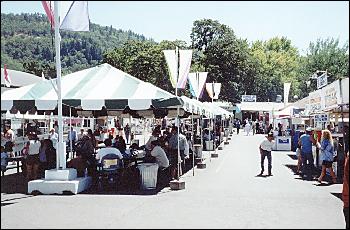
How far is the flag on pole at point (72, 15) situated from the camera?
11408mm

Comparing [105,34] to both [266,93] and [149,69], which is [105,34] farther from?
[149,69]

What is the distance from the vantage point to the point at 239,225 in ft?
25.7

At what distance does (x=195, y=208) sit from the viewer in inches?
370

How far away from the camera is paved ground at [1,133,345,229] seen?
8.00 m

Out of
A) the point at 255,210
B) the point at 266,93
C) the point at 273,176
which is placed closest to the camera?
the point at 255,210

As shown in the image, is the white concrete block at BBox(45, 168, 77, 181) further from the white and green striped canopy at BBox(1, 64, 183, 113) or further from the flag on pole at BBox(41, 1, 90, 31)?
the flag on pole at BBox(41, 1, 90, 31)

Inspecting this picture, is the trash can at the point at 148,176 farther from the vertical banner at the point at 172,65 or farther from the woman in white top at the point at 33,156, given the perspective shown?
the woman in white top at the point at 33,156

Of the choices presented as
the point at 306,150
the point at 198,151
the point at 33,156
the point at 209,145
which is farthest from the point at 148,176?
the point at 209,145

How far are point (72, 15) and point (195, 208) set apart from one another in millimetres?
6045

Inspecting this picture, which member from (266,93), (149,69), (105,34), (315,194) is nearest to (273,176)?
(315,194)

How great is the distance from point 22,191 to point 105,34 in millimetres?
140446

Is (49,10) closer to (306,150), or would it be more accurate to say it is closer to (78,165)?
(78,165)

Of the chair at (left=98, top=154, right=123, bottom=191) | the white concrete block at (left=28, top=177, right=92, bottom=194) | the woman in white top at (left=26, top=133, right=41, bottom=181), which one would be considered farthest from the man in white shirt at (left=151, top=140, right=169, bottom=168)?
the woman in white top at (left=26, top=133, right=41, bottom=181)

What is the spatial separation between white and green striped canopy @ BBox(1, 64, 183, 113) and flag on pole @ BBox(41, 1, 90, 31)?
1.73m
